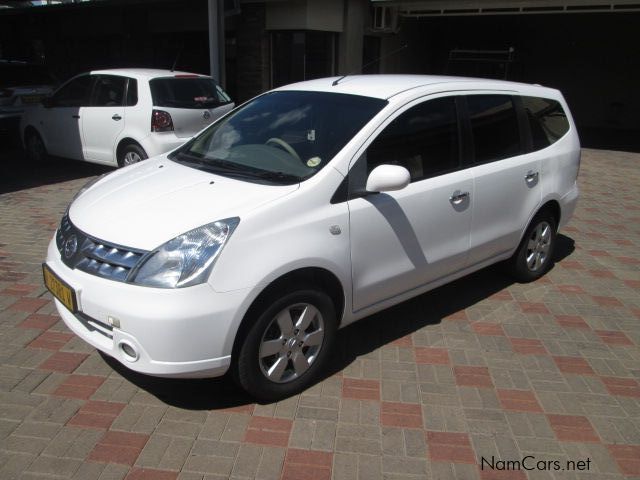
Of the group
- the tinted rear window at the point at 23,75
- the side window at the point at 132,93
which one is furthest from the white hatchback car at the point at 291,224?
the tinted rear window at the point at 23,75

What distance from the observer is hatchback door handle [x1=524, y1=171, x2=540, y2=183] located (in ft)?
15.0

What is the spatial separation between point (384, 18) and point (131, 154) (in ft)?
28.1

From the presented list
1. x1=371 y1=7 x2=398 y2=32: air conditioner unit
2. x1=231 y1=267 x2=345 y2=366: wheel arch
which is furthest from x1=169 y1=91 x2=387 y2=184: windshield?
x1=371 y1=7 x2=398 y2=32: air conditioner unit

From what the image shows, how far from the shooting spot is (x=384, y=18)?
46.0 ft

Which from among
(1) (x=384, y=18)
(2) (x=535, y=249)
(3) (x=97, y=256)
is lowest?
Result: (2) (x=535, y=249)

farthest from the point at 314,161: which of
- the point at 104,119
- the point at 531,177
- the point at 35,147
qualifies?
the point at 35,147

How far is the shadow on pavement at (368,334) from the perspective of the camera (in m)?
3.25

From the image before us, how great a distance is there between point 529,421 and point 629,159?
11445 mm

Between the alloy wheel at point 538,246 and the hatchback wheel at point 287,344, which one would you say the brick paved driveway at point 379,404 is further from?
the alloy wheel at point 538,246

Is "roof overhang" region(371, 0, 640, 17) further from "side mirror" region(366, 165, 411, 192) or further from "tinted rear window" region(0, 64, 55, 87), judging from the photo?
"side mirror" region(366, 165, 411, 192)

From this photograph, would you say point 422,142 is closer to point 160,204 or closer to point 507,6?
point 160,204

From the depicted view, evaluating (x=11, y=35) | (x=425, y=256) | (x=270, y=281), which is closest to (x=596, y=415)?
(x=425, y=256)

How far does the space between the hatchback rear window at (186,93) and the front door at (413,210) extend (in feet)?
16.4

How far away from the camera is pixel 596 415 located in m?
3.21
